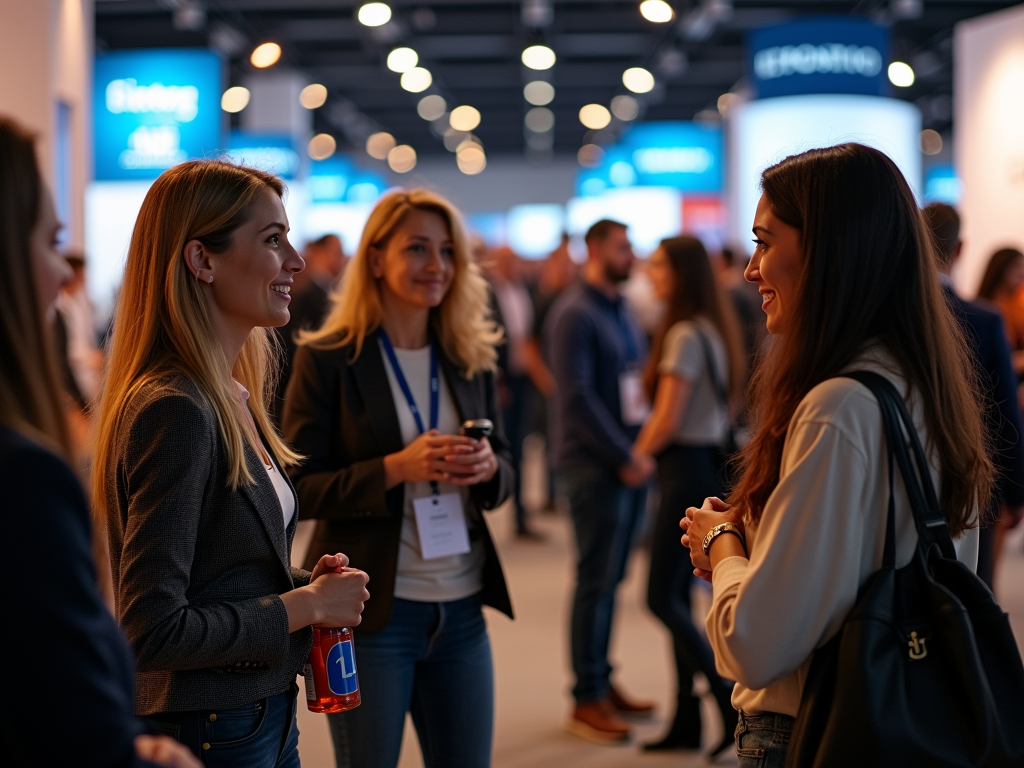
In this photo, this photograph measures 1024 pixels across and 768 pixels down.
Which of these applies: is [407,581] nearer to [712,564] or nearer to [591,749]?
[712,564]

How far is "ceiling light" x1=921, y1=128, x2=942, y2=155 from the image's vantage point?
2231 centimetres

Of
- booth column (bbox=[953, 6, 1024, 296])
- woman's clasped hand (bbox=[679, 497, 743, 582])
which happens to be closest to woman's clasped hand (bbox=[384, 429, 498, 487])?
woman's clasped hand (bbox=[679, 497, 743, 582])

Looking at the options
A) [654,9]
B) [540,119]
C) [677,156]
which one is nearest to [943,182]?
[540,119]

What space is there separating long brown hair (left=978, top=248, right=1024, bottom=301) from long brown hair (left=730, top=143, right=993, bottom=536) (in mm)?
4074

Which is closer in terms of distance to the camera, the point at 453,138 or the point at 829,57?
the point at 829,57

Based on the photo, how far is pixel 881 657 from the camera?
1.38 metres

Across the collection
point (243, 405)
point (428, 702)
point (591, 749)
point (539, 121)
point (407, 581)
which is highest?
point (539, 121)

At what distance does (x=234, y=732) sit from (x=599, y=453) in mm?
2610

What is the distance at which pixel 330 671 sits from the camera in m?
1.76

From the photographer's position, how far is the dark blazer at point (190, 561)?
1.53 m

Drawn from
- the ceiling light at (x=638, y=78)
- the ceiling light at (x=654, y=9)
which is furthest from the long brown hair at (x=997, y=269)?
the ceiling light at (x=638, y=78)

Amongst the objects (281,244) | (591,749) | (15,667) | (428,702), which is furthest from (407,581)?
(591,749)

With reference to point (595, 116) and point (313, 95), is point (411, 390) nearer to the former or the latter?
point (313, 95)

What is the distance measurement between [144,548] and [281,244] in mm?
599
